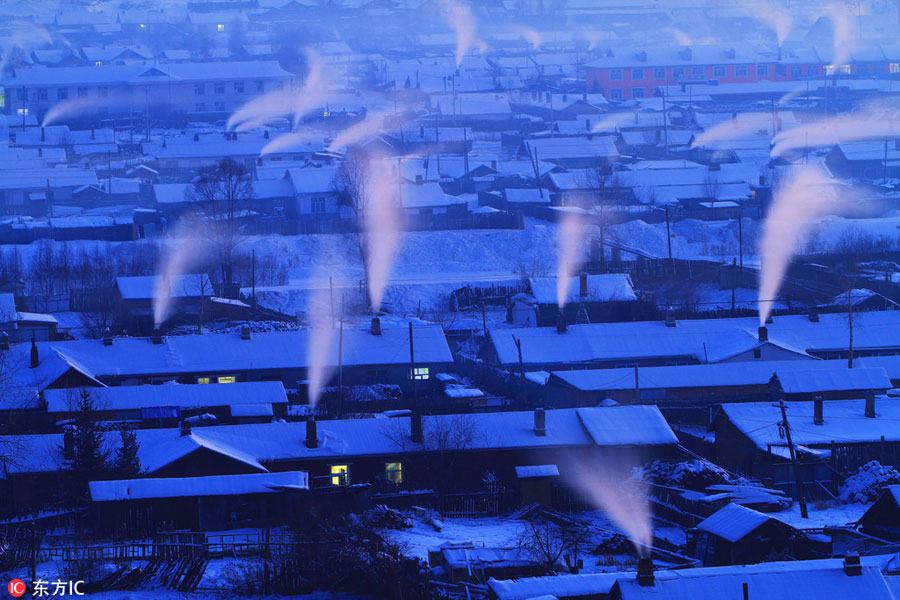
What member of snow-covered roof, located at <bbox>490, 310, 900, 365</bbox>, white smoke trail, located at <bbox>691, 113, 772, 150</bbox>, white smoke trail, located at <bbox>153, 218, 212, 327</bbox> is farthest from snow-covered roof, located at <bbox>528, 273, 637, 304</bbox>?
white smoke trail, located at <bbox>691, 113, 772, 150</bbox>

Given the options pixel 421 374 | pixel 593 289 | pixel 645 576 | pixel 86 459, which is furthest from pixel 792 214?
pixel 645 576

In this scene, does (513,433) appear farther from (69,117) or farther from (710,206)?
(69,117)

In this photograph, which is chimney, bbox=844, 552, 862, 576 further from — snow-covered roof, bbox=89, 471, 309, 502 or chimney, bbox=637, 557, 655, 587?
snow-covered roof, bbox=89, 471, 309, 502

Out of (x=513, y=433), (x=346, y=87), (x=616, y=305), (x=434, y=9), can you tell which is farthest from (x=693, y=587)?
(x=434, y=9)

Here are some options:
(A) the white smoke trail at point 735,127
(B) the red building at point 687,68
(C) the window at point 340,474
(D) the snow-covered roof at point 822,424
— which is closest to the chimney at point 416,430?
(C) the window at point 340,474

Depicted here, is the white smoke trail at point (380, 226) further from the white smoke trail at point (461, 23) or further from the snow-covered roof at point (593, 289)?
the white smoke trail at point (461, 23)
